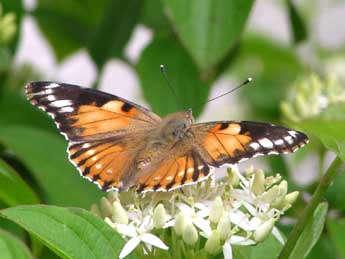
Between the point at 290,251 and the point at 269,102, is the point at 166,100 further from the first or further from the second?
the point at 269,102

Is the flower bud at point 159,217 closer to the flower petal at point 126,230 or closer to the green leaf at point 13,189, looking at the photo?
the flower petal at point 126,230

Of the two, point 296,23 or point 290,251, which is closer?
point 290,251

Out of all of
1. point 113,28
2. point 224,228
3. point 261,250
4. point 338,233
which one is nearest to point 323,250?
point 338,233

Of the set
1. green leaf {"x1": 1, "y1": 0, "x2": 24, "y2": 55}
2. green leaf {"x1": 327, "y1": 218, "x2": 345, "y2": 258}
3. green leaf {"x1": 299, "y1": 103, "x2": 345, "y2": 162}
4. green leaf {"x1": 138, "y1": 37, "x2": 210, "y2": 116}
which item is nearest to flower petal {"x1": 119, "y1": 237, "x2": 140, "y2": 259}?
green leaf {"x1": 299, "y1": 103, "x2": 345, "y2": 162}

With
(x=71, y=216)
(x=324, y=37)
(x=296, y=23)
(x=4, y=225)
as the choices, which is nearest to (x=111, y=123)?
(x=4, y=225)

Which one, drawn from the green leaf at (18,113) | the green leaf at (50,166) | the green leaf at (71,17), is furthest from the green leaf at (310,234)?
the green leaf at (71,17)
